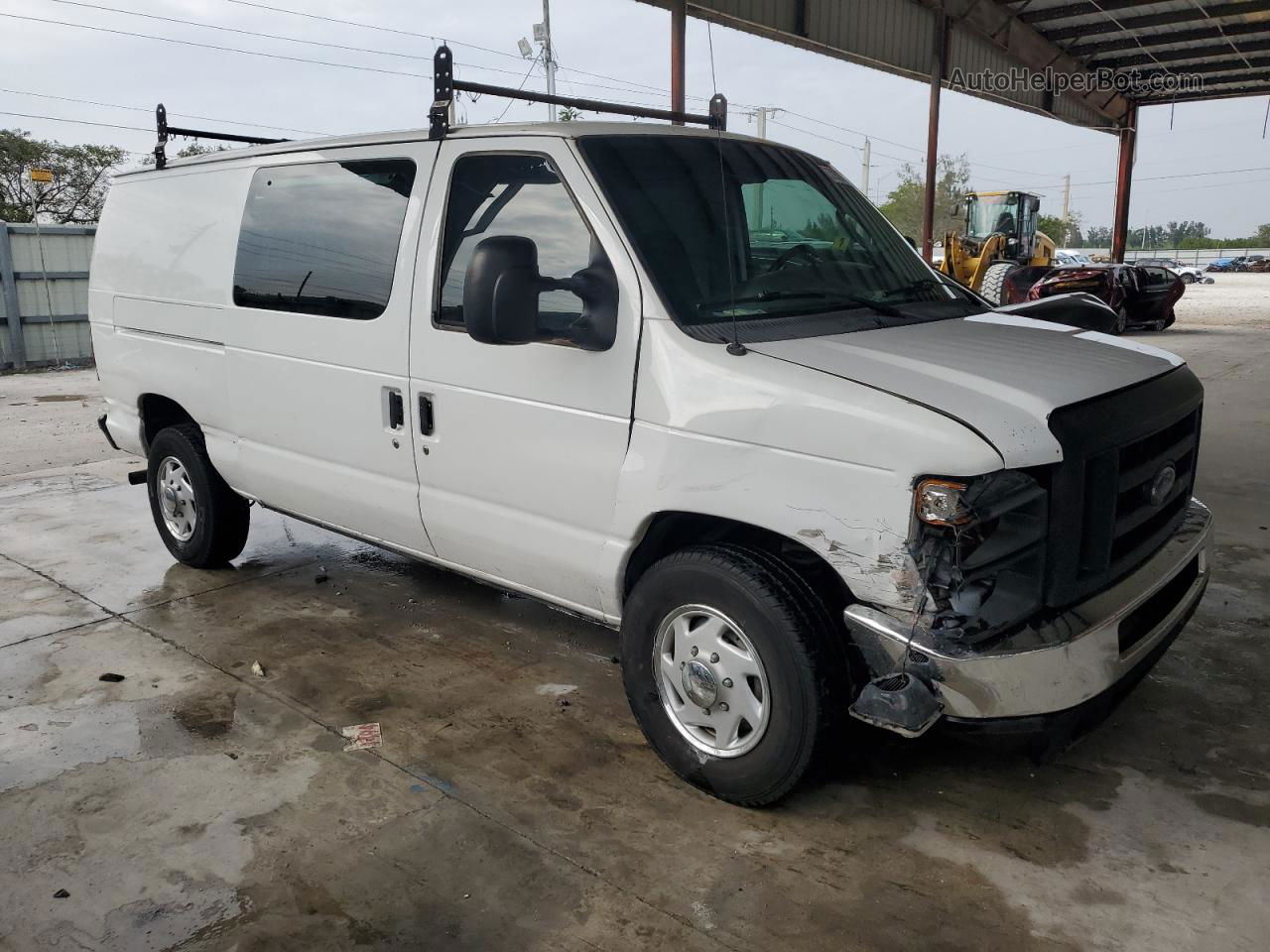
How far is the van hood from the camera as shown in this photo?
2701mm

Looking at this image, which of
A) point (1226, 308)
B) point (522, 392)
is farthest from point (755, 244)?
point (1226, 308)

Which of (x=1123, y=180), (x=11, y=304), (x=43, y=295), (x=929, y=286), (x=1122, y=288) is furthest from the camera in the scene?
(x=1123, y=180)

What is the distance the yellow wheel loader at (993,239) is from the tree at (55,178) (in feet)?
85.4

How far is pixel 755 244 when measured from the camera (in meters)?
3.63

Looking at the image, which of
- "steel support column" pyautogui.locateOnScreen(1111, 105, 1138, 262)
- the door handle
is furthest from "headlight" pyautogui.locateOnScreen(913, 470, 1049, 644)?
"steel support column" pyautogui.locateOnScreen(1111, 105, 1138, 262)

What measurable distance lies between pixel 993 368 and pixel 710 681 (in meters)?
1.24

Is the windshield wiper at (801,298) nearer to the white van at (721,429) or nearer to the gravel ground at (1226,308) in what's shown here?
the white van at (721,429)

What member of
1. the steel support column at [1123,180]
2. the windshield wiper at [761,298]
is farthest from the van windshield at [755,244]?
the steel support column at [1123,180]

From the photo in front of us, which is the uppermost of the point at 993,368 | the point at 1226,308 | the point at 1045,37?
the point at 1045,37

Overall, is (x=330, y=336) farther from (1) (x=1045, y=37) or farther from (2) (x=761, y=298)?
(1) (x=1045, y=37)

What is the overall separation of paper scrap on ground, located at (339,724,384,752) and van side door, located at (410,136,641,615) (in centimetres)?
70

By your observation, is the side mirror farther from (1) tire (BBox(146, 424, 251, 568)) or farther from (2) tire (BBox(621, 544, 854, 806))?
(1) tire (BBox(146, 424, 251, 568))

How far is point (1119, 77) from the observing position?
23031 millimetres

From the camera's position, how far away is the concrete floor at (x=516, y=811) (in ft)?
8.97
